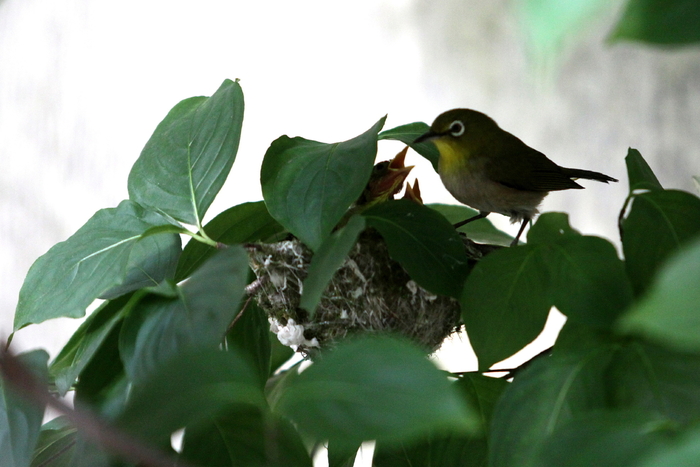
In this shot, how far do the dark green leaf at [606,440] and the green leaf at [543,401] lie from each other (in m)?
0.08

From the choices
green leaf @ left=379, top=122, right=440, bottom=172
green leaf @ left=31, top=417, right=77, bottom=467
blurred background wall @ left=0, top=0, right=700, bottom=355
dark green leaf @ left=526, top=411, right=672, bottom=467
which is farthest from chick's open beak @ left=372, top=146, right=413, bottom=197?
blurred background wall @ left=0, top=0, right=700, bottom=355

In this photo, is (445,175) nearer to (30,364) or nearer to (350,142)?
(350,142)

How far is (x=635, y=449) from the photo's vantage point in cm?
30

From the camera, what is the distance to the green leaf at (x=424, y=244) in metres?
0.59

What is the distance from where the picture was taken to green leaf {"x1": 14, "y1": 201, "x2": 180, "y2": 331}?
642 millimetres

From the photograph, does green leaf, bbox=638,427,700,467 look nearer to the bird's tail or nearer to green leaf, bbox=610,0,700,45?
green leaf, bbox=610,0,700,45

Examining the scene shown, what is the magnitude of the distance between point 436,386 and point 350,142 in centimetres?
41

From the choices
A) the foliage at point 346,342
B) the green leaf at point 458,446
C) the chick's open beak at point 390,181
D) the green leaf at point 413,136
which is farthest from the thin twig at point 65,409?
the chick's open beak at point 390,181

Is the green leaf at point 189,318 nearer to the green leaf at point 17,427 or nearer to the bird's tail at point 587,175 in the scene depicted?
the green leaf at point 17,427

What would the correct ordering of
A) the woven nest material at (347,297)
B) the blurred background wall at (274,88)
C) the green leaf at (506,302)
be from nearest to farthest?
the green leaf at (506,302), the woven nest material at (347,297), the blurred background wall at (274,88)

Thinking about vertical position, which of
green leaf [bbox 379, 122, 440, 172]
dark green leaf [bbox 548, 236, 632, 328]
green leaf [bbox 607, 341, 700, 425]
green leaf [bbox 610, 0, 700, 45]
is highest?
green leaf [bbox 610, 0, 700, 45]

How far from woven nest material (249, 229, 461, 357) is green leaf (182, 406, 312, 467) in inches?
8.0

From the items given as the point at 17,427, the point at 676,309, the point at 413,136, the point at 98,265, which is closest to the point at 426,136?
the point at 413,136

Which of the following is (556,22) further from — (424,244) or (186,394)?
(424,244)
